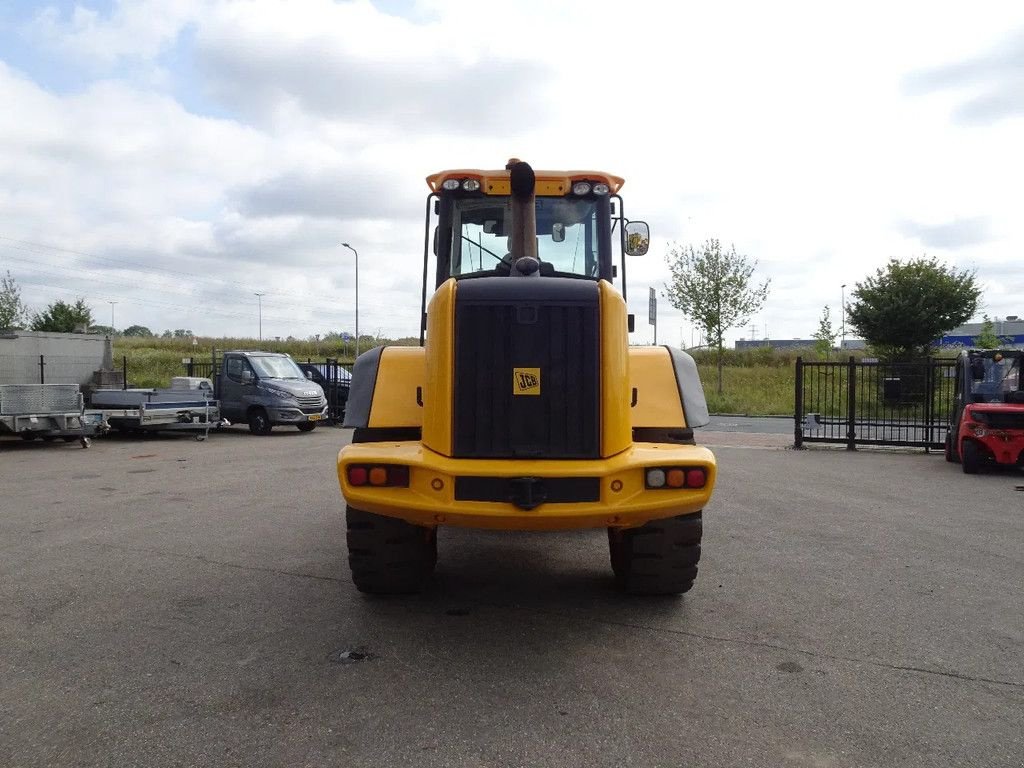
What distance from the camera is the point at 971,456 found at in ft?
36.6

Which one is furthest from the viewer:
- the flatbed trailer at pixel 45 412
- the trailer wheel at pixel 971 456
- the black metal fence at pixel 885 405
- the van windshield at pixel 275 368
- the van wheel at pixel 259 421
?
the van windshield at pixel 275 368

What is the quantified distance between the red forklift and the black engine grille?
9.38m

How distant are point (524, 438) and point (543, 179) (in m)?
2.26

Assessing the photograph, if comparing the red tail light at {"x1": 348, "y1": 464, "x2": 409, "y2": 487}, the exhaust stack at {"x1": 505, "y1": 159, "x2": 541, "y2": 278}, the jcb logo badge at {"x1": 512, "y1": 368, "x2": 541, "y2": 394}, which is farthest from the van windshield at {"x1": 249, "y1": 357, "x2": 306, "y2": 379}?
the jcb logo badge at {"x1": 512, "y1": 368, "x2": 541, "y2": 394}

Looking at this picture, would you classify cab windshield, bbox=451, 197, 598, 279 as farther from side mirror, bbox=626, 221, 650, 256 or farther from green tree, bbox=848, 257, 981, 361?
green tree, bbox=848, 257, 981, 361

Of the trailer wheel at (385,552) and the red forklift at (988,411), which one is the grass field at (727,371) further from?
the trailer wheel at (385,552)

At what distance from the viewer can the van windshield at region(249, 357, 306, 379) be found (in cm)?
1802

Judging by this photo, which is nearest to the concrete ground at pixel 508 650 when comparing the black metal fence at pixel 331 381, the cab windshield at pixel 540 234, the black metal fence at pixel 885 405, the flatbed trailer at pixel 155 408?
the cab windshield at pixel 540 234

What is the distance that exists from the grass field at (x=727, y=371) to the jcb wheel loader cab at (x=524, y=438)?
46.6 ft

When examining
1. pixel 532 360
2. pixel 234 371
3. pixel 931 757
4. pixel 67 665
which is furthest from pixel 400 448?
pixel 234 371

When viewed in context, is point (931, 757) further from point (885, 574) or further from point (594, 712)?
point (885, 574)

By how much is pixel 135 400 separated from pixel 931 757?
15.9 m

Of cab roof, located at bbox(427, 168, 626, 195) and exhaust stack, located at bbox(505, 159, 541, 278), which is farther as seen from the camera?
cab roof, located at bbox(427, 168, 626, 195)

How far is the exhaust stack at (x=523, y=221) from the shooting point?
4.64 meters
